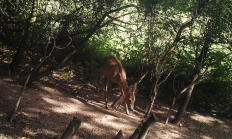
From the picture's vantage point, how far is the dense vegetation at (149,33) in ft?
19.0

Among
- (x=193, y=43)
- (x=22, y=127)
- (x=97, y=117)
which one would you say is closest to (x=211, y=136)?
(x=193, y=43)

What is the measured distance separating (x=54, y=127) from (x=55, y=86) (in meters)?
3.26

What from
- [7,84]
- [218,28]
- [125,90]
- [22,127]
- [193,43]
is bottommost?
[22,127]

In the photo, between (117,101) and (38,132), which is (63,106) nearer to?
(38,132)

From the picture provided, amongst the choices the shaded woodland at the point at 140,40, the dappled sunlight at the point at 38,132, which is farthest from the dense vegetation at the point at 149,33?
the dappled sunlight at the point at 38,132

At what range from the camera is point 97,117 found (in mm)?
5273

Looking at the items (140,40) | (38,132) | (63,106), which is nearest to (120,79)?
(63,106)

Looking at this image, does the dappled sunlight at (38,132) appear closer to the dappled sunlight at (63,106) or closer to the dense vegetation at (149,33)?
the dappled sunlight at (63,106)

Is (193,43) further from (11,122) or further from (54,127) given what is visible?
(11,122)

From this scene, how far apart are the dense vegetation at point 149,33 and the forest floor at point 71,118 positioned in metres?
0.78

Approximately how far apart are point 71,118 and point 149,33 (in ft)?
11.8

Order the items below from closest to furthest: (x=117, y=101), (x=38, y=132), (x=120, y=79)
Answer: (x=38, y=132) → (x=120, y=79) → (x=117, y=101)

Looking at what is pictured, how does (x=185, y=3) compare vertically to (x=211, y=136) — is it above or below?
above

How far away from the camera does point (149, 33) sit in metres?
5.90
